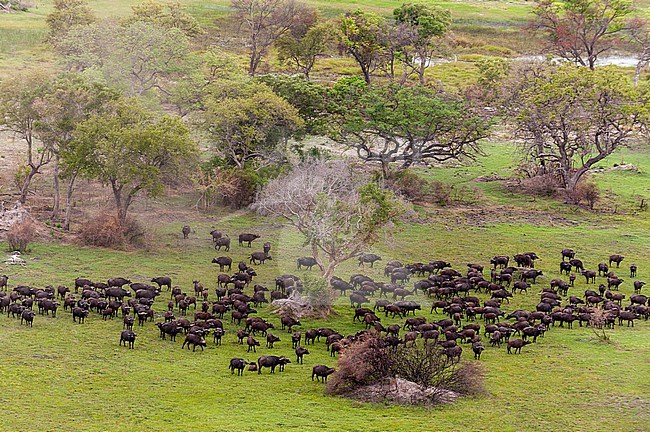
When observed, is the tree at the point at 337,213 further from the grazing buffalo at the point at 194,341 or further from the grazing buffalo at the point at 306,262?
the grazing buffalo at the point at 194,341

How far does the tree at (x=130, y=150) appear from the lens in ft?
157

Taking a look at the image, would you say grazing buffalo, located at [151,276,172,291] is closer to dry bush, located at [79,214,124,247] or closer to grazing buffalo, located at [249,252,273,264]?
grazing buffalo, located at [249,252,273,264]

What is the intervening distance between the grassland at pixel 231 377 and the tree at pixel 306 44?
37601 millimetres

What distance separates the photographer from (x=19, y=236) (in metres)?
44.8

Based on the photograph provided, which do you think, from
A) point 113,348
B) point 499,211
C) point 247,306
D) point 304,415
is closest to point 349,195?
point 247,306

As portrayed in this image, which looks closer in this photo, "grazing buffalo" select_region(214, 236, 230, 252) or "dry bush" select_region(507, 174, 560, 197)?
"grazing buffalo" select_region(214, 236, 230, 252)

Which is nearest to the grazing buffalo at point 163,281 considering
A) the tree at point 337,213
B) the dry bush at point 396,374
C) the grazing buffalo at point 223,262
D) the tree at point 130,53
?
the grazing buffalo at point 223,262

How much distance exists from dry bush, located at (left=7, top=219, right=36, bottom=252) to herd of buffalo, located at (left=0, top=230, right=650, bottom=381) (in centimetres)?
482

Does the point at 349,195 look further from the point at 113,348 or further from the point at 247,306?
the point at 113,348

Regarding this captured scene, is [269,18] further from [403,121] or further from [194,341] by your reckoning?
[194,341]

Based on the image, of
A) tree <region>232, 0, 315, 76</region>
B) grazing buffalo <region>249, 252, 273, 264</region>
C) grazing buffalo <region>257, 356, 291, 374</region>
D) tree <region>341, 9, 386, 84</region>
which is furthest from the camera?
tree <region>232, 0, 315, 76</region>

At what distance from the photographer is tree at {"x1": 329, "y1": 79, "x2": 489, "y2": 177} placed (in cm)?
5953

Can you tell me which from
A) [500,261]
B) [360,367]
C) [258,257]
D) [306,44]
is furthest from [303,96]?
[360,367]

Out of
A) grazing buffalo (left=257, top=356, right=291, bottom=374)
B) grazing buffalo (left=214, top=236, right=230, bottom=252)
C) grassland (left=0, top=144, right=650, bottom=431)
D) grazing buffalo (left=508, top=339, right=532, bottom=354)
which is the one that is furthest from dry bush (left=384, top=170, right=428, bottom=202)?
grazing buffalo (left=257, top=356, right=291, bottom=374)
